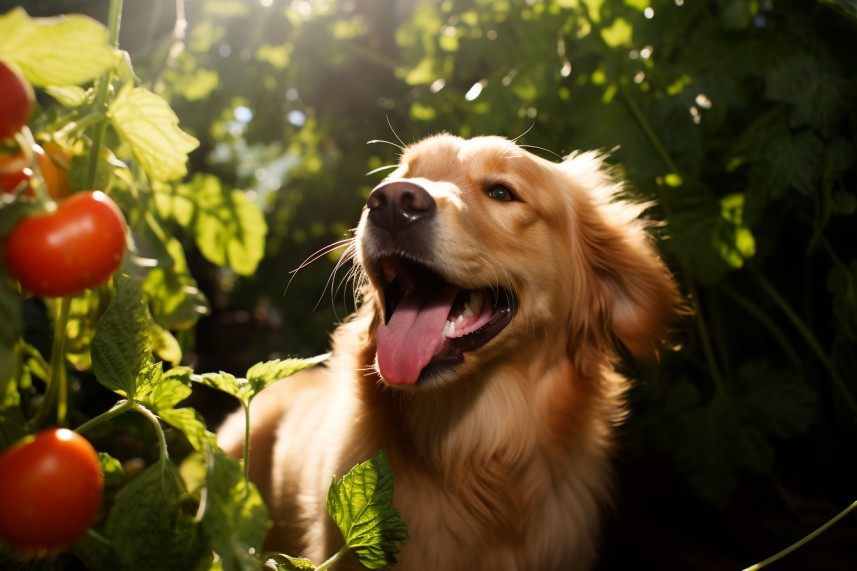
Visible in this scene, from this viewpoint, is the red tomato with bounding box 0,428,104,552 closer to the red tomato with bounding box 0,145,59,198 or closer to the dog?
the red tomato with bounding box 0,145,59,198

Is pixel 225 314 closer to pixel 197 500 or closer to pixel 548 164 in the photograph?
pixel 548 164

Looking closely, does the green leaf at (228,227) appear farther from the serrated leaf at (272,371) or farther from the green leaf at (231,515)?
the green leaf at (231,515)

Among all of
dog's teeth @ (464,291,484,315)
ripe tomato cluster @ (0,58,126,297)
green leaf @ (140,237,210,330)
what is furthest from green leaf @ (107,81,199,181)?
dog's teeth @ (464,291,484,315)

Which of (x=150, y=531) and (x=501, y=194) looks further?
(x=501, y=194)

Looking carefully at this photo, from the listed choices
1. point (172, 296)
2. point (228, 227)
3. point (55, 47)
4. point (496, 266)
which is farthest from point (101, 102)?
point (496, 266)

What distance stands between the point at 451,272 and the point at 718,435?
111cm

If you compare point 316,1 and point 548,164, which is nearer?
point 548,164

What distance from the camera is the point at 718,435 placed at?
169 cm

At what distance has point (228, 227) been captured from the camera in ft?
4.79

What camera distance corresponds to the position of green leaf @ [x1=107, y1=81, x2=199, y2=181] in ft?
2.27

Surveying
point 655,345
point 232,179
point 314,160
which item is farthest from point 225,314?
point 655,345

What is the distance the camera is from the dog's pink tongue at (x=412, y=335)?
126 cm

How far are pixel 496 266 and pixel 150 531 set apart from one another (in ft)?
3.14

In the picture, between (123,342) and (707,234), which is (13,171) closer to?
(123,342)
